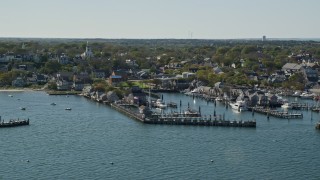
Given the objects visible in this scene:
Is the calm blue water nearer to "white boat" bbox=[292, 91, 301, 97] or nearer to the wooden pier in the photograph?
the wooden pier

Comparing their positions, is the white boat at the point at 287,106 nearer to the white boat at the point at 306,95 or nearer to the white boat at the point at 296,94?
the white boat at the point at 306,95

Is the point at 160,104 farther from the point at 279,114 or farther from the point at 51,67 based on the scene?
the point at 51,67

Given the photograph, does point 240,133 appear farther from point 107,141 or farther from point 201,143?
point 107,141

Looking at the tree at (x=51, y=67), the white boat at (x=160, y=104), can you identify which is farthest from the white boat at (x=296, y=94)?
the tree at (x=51, y=67)

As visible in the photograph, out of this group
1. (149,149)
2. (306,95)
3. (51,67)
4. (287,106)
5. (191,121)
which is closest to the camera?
(149,149)

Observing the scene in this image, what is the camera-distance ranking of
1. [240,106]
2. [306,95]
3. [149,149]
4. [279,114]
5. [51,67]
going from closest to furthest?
[149,149]
[279,114]
[240,106]
[306,95]
[51,67]

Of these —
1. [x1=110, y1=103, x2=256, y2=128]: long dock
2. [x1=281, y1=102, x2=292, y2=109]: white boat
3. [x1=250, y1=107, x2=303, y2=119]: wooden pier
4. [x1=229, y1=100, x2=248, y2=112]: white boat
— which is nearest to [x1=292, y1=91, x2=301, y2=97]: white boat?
[x1=281, y1=102, x2=292, y2=109]: white boat

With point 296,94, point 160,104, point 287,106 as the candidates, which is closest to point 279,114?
point 287,106

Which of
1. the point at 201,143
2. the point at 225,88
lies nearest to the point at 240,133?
the point at 201,143
